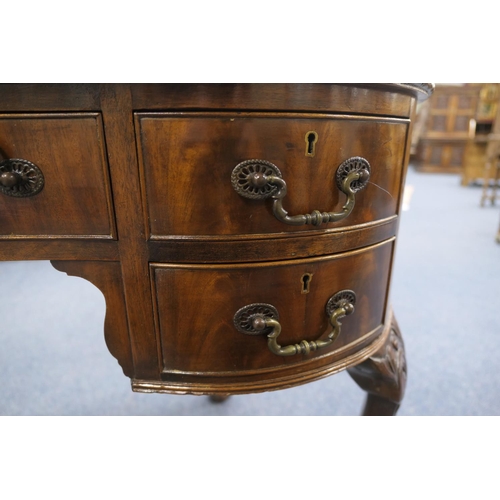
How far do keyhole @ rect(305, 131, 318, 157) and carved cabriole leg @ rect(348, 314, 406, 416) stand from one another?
0.33 meters

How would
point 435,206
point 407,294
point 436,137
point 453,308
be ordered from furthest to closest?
point 436,137 → point 435,206 → point 407,294 → point 453,308

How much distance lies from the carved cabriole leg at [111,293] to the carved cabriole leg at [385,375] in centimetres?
35

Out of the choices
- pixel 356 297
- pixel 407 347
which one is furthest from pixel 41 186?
pixel 407 347

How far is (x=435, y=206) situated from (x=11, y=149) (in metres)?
2.96

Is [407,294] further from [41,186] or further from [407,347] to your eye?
[41,186]

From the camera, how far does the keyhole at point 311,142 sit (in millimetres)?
354

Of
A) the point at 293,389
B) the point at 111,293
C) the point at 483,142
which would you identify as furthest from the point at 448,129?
the point at 111,293

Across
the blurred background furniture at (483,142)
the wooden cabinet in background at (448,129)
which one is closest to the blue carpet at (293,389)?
the blurred background furniture at (483,142)

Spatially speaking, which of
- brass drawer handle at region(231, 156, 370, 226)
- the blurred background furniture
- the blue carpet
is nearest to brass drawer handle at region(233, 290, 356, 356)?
brass drawer handle at region(231, 156, 370, 226)

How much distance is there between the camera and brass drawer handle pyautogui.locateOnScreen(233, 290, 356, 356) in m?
0.39

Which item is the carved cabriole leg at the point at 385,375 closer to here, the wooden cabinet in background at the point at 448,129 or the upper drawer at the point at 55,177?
the upper drawer at the point at 55,177

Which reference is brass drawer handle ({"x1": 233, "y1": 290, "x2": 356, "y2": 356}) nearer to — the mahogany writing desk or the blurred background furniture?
the mahogany writing desk

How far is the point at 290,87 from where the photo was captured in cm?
34

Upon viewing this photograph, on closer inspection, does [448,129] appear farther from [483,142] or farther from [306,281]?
[306,281]
